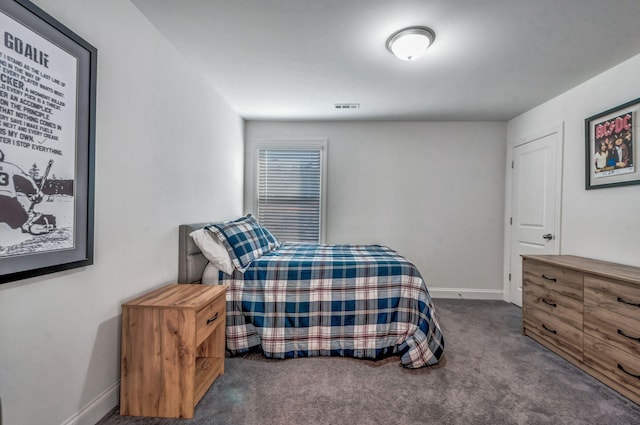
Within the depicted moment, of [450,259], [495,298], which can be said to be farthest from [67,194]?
[495,298]

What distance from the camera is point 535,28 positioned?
1.99 meters

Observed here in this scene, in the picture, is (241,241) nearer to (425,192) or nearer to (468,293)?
(425,192)

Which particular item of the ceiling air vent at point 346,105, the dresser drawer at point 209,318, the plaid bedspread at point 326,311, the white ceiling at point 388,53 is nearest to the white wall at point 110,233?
the white ceiling at point 388,53

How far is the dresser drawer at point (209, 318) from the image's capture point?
5.47 feet

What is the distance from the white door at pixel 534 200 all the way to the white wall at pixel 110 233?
3656mm

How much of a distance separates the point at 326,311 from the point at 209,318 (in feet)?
3.05

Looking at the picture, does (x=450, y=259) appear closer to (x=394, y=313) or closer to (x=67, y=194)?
(x=394, y=313)

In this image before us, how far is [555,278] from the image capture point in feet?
8.13

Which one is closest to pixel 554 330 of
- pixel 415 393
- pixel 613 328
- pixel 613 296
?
pixel 613 328

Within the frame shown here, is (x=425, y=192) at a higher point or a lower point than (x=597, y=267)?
higher

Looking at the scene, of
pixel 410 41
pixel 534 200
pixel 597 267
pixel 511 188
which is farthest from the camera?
pixel 511 188

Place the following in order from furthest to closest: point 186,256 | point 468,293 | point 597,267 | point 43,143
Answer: point 468,293
point 186,256
point 597,267
point 43,143

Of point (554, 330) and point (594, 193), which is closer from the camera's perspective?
point (554, 330)

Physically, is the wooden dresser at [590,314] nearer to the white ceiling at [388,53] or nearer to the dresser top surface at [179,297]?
the white ceiling at [388,53]
